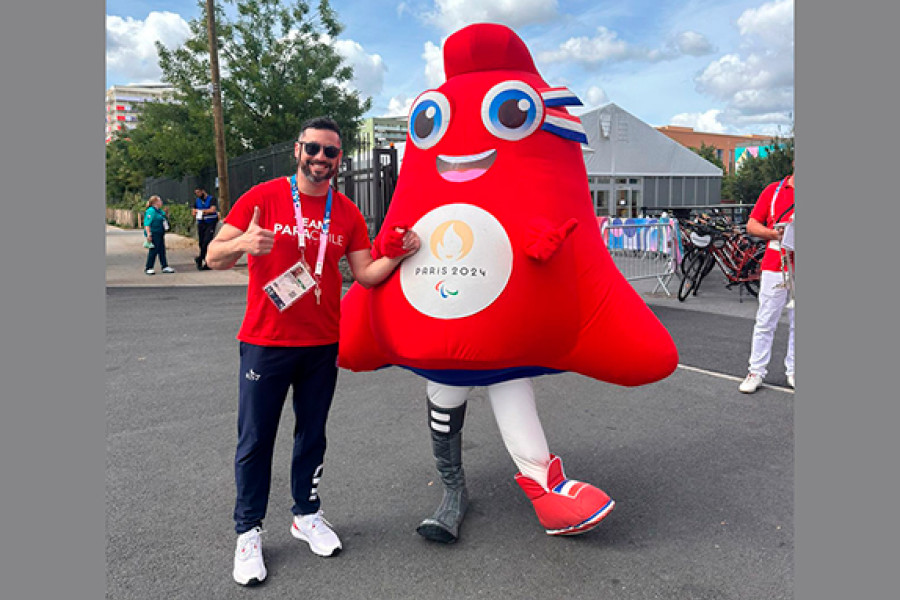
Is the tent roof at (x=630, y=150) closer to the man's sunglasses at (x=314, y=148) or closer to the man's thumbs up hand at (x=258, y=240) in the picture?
the man's sunglasses at (x=314, y=148)

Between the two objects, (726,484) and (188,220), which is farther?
(188,220)

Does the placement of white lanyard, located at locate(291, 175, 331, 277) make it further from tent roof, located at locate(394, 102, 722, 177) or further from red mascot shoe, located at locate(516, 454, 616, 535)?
tent roof, located at locate(394, 102, 722, 177)

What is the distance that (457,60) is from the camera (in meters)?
3.04

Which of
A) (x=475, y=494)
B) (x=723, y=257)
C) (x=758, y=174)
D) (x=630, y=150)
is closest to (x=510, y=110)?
(x=475, y=494)

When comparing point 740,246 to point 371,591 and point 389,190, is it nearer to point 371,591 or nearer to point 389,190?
point 389,190

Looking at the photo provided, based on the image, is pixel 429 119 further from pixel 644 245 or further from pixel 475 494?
pixel 644 245

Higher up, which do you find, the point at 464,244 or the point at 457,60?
the point at 457,60

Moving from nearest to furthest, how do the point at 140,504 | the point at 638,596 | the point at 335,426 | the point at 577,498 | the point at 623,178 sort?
the point at 638,596
the point at 577,498
the point at 140,504
the point at 335,426
the point at 623,178

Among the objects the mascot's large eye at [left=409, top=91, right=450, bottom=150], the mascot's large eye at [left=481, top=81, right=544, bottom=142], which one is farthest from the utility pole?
the mascot's large eye at [left=481, top=81, right=544, bottom=142]

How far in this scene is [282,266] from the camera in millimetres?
2732

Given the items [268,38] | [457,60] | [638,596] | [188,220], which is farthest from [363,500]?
[188,220]

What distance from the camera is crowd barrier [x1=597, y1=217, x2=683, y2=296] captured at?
34.4ft

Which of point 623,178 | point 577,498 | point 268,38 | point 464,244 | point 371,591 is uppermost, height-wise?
point 268,38

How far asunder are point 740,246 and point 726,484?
7.95 metres
